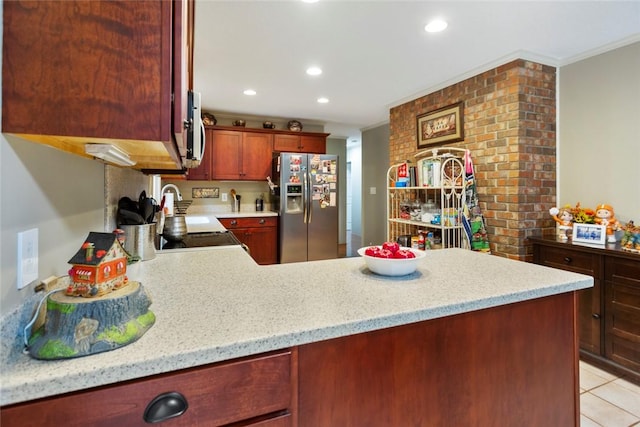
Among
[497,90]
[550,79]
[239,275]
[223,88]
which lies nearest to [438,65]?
[497,90]

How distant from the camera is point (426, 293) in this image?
0.98 meters

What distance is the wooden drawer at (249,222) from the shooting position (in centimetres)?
441

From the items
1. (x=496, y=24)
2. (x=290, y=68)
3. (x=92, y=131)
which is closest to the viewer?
(x=92, y=131)

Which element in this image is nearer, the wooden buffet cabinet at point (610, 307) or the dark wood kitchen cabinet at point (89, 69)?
the dark wood kitchen cabinet at point (89, 69)

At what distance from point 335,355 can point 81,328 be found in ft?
1.77

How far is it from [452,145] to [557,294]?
8.61 feet

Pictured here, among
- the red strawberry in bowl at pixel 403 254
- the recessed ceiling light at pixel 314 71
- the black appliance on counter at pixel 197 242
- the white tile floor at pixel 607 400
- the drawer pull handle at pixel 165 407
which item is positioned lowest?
the white tile floor at pixel 607 400

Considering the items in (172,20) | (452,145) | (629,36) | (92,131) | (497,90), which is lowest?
(92,131)

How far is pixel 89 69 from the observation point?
2.05 feet

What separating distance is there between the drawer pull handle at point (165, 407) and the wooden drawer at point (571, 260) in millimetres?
2749

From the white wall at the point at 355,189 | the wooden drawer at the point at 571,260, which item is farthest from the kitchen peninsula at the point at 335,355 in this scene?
the white wall at the point at 355,189

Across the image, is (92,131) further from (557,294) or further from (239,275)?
(557,294)

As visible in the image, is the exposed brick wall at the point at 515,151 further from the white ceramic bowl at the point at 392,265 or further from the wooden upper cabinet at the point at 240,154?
the wooden upper cabinet at the point at 240,154

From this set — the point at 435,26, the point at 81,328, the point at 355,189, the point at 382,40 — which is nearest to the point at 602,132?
the point at 435,26
